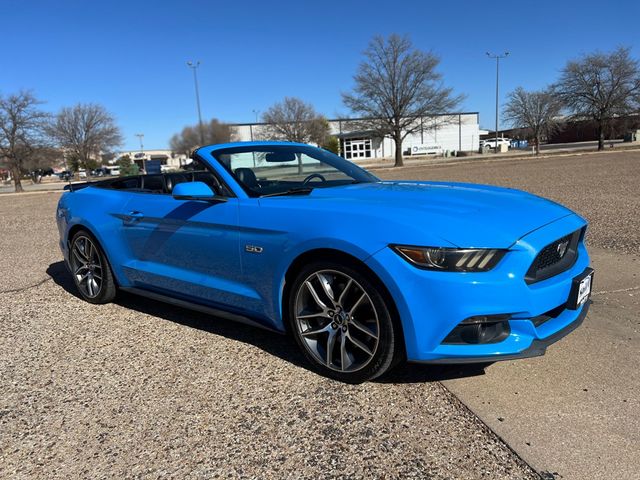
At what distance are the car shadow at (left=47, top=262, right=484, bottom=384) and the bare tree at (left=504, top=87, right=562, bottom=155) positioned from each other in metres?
59.1

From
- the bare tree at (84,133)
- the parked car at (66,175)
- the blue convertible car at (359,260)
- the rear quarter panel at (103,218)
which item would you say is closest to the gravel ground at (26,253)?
the parked car at (66,175)

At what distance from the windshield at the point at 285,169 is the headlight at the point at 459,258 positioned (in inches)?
46.1

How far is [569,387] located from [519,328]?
64cm

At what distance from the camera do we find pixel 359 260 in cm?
266

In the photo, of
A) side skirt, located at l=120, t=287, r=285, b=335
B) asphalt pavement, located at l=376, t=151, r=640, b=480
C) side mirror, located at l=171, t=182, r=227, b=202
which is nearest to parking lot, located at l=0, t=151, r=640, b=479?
asphalt pavement, located at l=376, t=151, r=640, b=480

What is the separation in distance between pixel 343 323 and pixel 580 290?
1373mm

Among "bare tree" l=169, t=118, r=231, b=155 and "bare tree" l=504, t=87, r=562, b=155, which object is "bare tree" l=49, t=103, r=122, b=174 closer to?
"bare tree" l=169, t=118, r=231, b=155

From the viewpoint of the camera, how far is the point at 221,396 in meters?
2.90

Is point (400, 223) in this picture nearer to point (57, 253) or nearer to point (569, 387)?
point (569, 387)

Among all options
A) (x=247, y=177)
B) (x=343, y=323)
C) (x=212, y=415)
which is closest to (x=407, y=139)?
(x=247, y=177)

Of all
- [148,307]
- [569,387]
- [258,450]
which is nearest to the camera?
[258,450]

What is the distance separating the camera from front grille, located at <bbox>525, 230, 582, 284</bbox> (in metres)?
2.56

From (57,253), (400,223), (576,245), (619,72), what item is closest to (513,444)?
(400,223)

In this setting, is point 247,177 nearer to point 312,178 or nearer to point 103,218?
point 312,178
